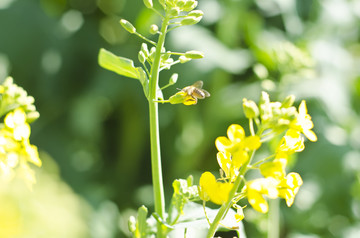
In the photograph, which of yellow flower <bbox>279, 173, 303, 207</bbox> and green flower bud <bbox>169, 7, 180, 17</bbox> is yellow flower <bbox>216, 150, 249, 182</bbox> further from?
green flower bud <bbox>169, 7, 180, 17</bbox>

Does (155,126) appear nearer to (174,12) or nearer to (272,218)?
(174,12)

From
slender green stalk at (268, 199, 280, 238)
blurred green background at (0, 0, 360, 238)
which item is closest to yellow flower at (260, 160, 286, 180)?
slender green stalk at (268, 199, 280, 238)

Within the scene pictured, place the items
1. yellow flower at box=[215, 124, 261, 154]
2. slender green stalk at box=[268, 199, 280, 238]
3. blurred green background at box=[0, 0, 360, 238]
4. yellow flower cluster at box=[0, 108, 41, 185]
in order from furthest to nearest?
blurred green background at box=[0, 0, 360, 238] → slender green stalk at box=[268, 199, 280, 238] → yellow flower cluster at box=[0, 108, 41, 185] → yellow flower at box=[215, 124, 261, 154]

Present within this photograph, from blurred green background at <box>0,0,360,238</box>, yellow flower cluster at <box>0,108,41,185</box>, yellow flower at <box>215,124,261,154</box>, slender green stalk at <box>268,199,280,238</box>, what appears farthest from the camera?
blurred green background at <box>0,0,360,238</box>

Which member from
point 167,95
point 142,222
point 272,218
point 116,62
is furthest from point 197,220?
point 167,95

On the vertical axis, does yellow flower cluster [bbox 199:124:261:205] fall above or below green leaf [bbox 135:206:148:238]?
above

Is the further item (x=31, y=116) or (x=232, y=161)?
(x=31, y=116)

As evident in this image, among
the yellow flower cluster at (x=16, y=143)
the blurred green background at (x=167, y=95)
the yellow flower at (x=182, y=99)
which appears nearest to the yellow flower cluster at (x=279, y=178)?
the yellow flower at (x=182, y=99)
